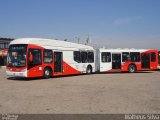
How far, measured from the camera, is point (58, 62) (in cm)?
2262

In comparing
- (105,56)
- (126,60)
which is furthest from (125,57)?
(105,56)

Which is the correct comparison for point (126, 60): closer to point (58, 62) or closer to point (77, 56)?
point (77, 56)

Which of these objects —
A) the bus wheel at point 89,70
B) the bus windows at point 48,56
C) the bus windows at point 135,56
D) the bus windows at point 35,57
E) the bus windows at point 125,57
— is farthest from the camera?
the bus windows at point 135,56

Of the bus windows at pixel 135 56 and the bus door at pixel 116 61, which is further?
the bus windows at pixel 135 56

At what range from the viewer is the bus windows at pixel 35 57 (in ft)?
63.9

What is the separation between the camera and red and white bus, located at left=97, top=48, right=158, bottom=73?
92.3 feet

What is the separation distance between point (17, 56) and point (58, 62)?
4116 millimetres

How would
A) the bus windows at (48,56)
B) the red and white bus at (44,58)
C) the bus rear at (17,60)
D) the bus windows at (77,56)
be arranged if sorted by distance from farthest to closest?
the bus windows at (77,56) → the bus windows at (48,56) → the red and white bus at (44,58) → the bus rear at (17,60)

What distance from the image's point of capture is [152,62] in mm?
29641

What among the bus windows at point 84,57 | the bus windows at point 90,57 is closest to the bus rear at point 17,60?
the bus windows at point 84,57

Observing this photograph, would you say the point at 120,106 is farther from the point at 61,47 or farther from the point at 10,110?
the point at 61,47

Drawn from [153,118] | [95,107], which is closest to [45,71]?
[95,107]

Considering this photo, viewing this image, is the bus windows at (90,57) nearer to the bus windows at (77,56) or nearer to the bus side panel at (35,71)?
the bus windows at (77,56)

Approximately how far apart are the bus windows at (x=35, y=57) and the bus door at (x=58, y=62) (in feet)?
6.81
